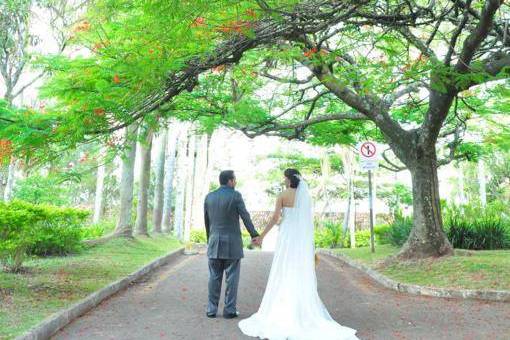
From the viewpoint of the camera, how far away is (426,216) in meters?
13.9

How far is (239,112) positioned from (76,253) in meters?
5.87

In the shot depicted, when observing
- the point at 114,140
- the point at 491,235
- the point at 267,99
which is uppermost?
the point at 267,99

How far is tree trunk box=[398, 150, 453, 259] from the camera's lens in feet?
45.1

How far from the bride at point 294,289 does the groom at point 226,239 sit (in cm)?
44

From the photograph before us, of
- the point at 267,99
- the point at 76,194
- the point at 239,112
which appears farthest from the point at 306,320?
the point at 76,194

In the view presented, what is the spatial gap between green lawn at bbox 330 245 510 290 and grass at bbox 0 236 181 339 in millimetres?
5798

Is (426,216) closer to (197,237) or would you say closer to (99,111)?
(99,111)

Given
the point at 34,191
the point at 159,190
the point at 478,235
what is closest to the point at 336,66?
the point at 478,235

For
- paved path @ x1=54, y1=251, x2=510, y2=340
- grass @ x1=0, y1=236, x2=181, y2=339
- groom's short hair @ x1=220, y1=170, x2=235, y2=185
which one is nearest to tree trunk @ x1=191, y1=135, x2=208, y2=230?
grass @ x1=0, y1=236, x2=181, y2=339

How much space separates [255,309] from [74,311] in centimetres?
258

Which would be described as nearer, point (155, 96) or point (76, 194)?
point (155, 96)

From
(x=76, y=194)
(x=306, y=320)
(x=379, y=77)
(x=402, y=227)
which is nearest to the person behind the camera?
(x=306, y=320)

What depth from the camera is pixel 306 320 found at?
722cm

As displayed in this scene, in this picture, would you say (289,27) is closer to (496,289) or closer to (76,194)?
(496,289)
